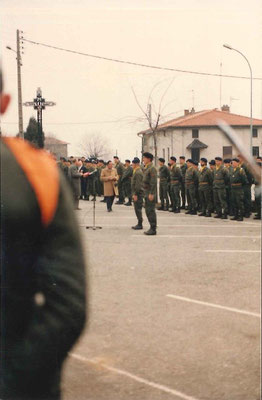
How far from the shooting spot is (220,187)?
1697 centimetres

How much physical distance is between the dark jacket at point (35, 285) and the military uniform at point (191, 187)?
56.1 ft

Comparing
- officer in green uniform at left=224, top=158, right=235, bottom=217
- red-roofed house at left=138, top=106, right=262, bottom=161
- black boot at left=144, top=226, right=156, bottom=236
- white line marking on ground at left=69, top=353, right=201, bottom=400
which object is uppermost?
red-roofed house at left=138, top=106, right=262, bottom=161

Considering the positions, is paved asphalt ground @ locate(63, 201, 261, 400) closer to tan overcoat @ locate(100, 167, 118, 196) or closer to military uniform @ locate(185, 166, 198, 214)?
military uniform @ locate(185, 166, 198, 214)

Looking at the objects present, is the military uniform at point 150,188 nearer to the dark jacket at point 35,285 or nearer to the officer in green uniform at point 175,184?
the officer in green uniform at point 175,184

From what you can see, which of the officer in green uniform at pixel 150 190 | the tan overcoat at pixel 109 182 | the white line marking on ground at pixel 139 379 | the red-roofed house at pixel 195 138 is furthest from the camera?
the red-roofed house at pixel 195 138

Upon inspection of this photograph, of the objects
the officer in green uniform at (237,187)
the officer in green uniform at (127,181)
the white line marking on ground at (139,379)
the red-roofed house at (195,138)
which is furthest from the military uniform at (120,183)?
the red-roofed house at (195,138)

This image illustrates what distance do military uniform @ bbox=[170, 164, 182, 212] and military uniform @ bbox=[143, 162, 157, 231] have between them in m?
6.18

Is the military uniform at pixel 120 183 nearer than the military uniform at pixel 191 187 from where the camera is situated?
No

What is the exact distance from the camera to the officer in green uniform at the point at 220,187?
664 inches

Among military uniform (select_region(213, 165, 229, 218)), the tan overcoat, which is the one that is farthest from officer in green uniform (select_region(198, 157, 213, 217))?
the tan overcoat

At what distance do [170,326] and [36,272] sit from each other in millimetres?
4339

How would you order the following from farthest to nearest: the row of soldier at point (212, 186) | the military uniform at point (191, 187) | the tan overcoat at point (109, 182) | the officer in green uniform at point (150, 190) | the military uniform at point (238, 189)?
1. the tan overcoat at point (109, 182)
2. the military uniform at point (191, 187)
3. the row of soldier at point (212, 186)
4. the military uniform at point (238, 189)
5. the officer in green uniform at point (150, 190)

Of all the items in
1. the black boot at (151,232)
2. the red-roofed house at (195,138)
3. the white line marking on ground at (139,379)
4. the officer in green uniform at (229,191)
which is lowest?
the white line marking on ground at (139,379)

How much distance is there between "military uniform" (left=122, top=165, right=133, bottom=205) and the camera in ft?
73.9
